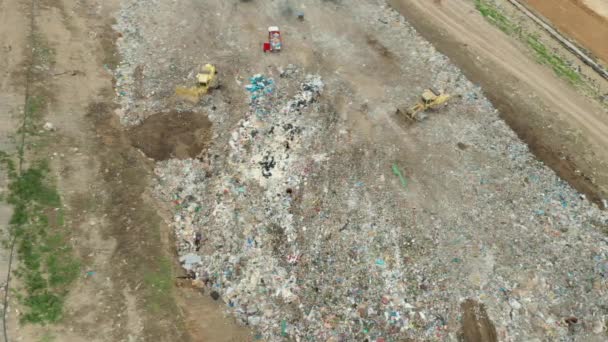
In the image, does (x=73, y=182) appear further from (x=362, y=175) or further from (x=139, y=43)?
(x=362, y=175)

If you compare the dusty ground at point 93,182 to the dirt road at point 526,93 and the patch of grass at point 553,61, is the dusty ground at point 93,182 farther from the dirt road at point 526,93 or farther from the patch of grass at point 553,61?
the patch of grass at point 553,61

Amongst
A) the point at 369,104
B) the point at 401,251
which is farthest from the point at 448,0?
the point at 401,251

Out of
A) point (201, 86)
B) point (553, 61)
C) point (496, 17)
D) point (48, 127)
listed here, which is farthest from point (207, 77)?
point (553, 61)

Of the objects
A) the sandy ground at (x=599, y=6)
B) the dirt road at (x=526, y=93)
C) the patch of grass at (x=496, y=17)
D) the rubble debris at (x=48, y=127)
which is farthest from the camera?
the sandy ground at (x=599, y=6)

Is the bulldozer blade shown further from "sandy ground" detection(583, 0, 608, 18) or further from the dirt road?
"sandy ground" detection(583, 0, 608, 18)

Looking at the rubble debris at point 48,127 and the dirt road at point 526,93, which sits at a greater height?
the dirt road at point 526,93

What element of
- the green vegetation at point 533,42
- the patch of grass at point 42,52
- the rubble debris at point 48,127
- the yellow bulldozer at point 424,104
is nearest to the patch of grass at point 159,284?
the rubble debris at point 48,127

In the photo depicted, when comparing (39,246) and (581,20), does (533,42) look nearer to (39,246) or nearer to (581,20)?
(581,20)
